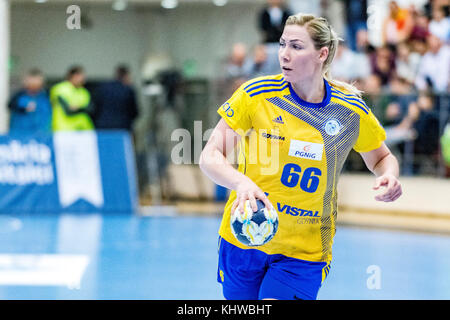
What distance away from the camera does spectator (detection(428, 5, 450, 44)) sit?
44.5ft

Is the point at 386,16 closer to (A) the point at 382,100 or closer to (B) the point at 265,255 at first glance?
(A) the point at 382,100

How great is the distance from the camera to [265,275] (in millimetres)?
4156

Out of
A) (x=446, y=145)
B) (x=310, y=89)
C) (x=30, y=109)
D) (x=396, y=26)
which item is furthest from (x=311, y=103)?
(x=30, y=109)

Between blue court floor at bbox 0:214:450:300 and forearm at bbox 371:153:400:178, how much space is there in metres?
Answer: 3.41

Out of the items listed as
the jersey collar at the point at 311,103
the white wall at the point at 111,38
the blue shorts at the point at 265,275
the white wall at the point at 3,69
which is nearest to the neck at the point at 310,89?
the jersey collar at the point at 311,103

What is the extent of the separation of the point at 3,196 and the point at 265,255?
33.4 feet

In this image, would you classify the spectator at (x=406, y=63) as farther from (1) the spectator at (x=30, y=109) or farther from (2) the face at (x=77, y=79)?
(1) the spectator at (x=30, y=109)

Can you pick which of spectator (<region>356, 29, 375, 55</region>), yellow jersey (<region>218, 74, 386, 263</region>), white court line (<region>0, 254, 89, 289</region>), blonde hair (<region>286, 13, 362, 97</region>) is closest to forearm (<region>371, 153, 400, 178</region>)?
yellow jersey (<region>218, 74, 386, 263</region>)

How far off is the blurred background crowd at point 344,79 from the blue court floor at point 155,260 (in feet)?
6.85

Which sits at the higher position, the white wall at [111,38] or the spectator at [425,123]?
the white wall at [111,38]

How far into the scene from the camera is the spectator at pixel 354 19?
14727mm

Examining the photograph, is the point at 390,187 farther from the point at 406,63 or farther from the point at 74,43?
the point at 74,43

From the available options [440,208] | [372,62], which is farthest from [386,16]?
[440,208]
